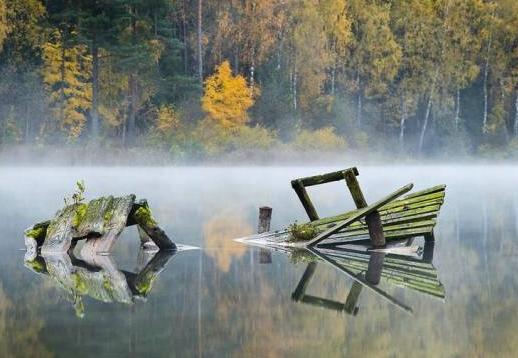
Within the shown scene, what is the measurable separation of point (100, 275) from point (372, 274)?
3.75 meters

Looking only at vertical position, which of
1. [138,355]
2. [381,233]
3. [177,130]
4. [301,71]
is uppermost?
[301,71]

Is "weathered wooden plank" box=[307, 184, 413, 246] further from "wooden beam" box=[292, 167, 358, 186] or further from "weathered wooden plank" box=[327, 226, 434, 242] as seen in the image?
"wooden beam" box=[292, 167, 358, 186]

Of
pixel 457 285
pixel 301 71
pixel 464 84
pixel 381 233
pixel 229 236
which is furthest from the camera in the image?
pixel 464 84

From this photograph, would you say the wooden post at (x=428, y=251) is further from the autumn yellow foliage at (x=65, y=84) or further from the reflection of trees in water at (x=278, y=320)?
the autumn yellow foliage at (x=65, y=84)

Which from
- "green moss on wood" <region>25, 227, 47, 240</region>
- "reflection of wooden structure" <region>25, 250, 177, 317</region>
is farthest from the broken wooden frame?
"green moss on wood" <region>25, 227, 47, 240</region>

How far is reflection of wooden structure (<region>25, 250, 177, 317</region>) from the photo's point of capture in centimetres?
1463

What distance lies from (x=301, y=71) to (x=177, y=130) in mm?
10132

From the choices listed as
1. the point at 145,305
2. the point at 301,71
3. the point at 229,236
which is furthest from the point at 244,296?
the point at 301,71

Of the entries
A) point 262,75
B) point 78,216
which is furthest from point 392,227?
point 262,75

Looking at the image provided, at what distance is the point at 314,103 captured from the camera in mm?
76188

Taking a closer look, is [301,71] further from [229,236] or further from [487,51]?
[229,236]

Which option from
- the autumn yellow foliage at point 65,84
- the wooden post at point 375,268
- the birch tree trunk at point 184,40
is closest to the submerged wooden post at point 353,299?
the wooden post at point 375,268

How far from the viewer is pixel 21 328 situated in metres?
12.4

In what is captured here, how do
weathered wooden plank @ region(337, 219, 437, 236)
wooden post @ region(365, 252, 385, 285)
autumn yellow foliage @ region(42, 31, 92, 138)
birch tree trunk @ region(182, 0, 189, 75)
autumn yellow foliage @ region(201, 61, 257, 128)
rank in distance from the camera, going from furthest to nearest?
birch tree trunk @ region(182, 0, 189, 75)
autumn yellow foliage @ region(201, 61, 257, 128)
autumn yellow foliage @ region(42, 31, 92, 138)
weathered wooden plank @ region(337, 219, 437, 236)
wooden post @ region(365, 252, 385, 285)
